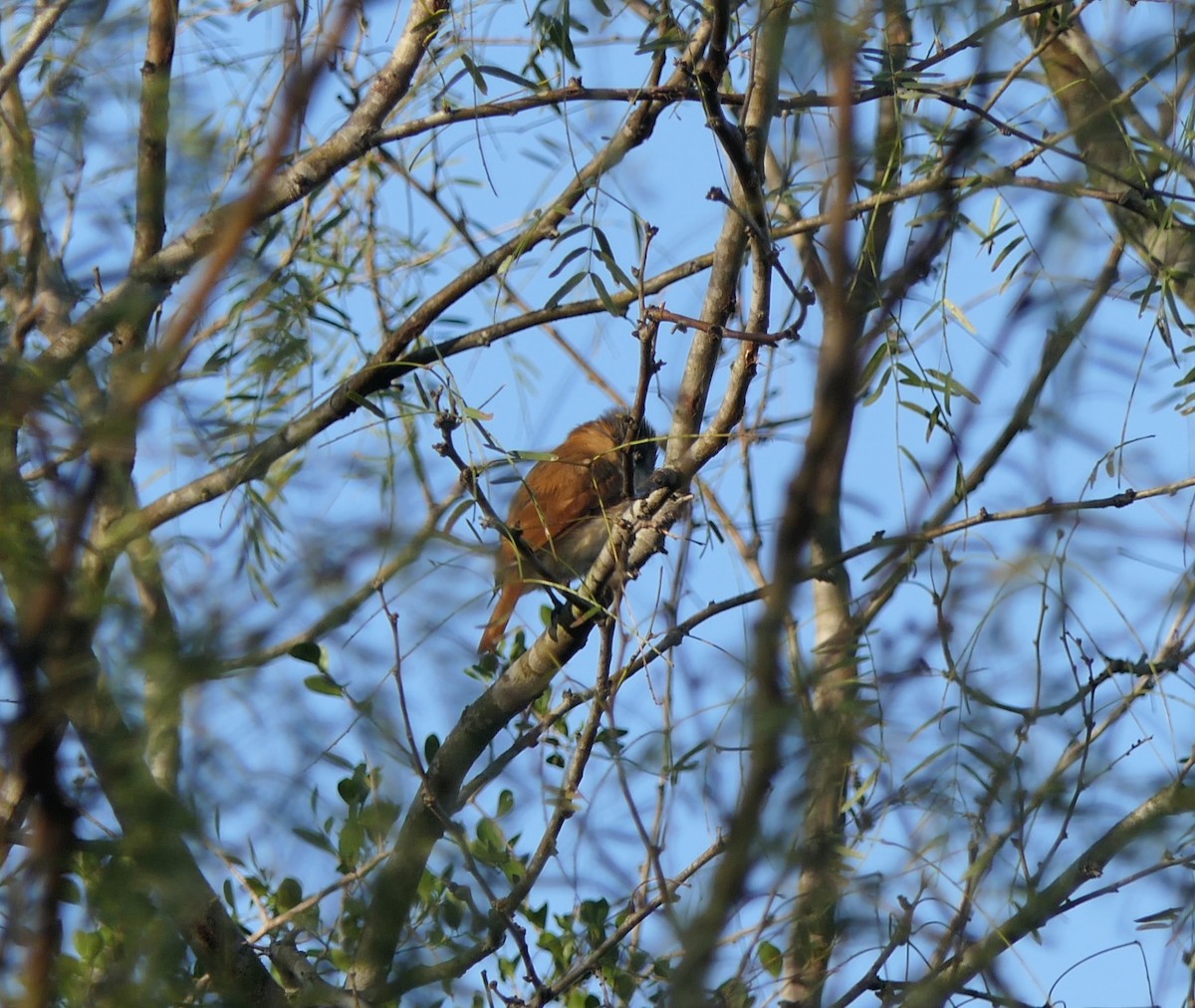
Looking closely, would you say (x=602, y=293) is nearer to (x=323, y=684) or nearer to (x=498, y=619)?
(x=323, y=684)

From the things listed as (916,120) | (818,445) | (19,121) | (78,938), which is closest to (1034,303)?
(818,445)

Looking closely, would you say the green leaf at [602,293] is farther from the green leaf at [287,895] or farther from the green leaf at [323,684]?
the green leaf at [287,895]

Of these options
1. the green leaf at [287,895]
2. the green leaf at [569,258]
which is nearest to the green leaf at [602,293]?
the green leaf at [569,258]

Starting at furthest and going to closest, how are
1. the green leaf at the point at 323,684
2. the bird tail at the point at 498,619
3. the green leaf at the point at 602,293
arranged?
the bird tail at the point at 498,619
the green leaf at the point at 602,293
the green leaf at the point at 323,684

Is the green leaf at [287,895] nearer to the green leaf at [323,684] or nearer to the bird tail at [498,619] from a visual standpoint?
the bird tail at [498,619]

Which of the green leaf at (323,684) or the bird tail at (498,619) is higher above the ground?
the bird tail at (498,619)

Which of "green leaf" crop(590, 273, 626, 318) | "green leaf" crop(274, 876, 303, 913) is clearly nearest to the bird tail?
"green leaf" crop(274, 876, 303, 913)

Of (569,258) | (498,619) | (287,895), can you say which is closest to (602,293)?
(569,258)

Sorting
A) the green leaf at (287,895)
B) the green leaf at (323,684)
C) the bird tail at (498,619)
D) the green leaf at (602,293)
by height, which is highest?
the bird tail at (498,619)

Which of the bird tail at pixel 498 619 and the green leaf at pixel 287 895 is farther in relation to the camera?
the bird tail at pixel 498 619

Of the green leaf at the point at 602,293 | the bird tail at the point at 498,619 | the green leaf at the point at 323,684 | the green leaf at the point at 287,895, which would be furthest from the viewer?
the bird tail at the point at 498,619

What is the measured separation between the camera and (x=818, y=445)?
88 centimetres

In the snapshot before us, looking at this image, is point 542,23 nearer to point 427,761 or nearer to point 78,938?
point 427,761

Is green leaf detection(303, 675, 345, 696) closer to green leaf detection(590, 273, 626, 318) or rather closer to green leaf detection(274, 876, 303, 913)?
green leaf detection(590, 273, 626, 318)
